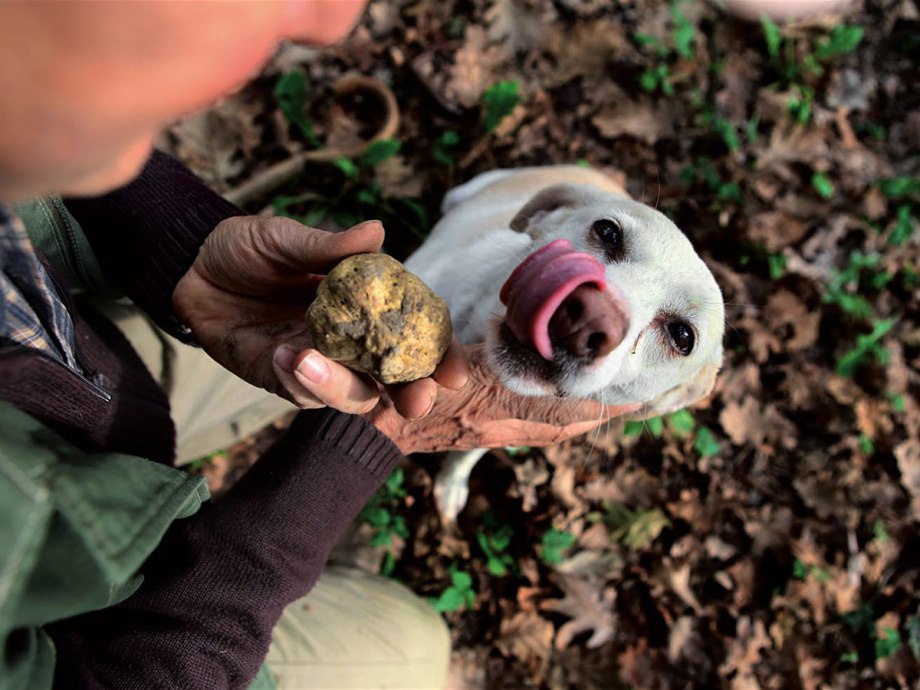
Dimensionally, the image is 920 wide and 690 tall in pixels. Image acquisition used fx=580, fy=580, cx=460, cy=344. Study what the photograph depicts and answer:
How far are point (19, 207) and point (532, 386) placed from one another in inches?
65.2

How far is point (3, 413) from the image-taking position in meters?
1.15

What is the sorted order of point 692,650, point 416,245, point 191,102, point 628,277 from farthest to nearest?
point 416,245 < point 692,650 < point 628,277 < point 191,102

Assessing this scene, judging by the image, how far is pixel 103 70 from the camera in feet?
1.71

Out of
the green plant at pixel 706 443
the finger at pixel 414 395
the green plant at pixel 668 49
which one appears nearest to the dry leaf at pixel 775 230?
the green plant at pixel 668 49

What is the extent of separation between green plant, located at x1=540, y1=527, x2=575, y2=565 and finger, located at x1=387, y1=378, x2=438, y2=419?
73.0 inches

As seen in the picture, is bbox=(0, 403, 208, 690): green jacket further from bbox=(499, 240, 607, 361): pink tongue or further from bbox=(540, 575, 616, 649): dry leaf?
bbox=(540, 575, 616, 649): dry leaf

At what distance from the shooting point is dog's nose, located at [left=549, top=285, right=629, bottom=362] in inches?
63.5

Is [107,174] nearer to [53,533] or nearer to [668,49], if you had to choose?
[53,533]

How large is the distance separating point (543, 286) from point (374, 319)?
0.49 m

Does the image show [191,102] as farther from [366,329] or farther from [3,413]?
[3,413]

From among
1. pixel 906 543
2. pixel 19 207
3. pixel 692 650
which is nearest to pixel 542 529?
pixel 692 650

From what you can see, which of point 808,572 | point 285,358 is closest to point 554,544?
point 808,572

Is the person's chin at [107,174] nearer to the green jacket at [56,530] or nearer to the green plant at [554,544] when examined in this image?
the green jacket at [56,530]

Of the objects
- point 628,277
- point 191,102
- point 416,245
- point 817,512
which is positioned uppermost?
point 191,102
